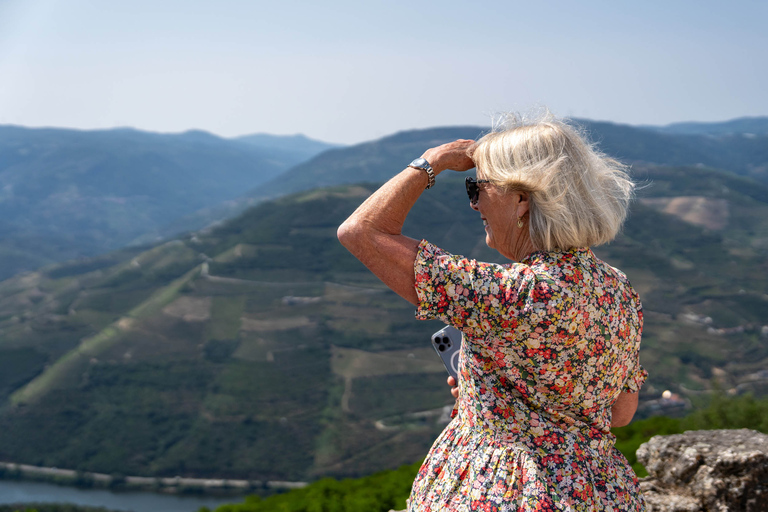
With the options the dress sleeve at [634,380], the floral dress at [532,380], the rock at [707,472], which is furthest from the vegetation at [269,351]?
the floral dress at [532,380]

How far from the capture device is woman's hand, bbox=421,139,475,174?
2.00 metres

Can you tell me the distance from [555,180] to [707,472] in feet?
9.27

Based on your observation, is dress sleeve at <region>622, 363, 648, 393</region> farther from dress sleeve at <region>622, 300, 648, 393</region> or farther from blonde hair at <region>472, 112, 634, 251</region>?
blonde hair at <region>472, 112, 634, 251</region>

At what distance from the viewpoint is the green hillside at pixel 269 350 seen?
81625mm

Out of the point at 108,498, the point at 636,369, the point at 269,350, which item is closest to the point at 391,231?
the point at 636,369

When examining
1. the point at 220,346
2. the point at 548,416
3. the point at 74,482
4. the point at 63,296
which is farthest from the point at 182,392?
the point at 548,416

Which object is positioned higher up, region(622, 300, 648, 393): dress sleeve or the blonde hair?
the blonde hair

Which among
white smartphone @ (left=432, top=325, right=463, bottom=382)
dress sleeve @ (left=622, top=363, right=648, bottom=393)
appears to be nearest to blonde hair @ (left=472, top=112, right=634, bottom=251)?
dress sleeve @ (left=622, top=363, right=648, bottom=393)

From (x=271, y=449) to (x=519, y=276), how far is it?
85018 mm

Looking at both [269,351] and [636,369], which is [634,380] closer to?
[636,369]

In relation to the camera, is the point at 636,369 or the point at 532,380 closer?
the point at 532,380

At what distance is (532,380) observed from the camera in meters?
1.88

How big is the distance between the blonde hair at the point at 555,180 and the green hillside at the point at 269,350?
248 ft

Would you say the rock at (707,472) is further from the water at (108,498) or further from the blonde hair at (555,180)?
the water at (108,498)
